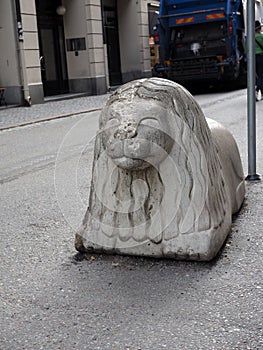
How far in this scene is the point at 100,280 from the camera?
3281mm

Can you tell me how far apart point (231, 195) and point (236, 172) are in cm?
31

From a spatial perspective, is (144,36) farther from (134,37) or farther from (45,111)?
(45,111)

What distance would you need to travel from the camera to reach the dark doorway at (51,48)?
65.9 feet

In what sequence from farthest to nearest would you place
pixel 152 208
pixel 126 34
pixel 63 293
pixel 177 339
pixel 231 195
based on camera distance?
1. pixel 126 34
2. pixel 231 195
3. pixel 152 208
4. pixel 63 293
5. pixel 177 339

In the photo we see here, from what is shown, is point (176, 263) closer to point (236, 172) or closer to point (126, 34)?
point (236, 172)

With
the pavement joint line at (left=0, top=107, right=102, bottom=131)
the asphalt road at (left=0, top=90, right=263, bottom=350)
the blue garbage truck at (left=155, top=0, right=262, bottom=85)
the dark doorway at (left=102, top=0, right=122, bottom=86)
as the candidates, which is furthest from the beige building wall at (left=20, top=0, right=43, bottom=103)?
the asphalt road at (left=0, top=90, right=263, bottom=350)

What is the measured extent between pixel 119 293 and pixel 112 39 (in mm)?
21559

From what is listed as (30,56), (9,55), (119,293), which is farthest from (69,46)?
(119,293)

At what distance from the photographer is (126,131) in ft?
10.3

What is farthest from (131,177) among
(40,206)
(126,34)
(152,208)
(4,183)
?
(126,34)

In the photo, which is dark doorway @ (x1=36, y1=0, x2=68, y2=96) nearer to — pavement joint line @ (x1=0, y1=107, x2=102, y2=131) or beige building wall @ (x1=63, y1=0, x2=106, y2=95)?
beige building wall @ (x1=63, y1=0, x2=106, y2=95)

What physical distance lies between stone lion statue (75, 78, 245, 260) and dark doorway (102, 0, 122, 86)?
19875 millimetres

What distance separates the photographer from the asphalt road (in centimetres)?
260

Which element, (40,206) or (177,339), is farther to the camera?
(40,206)
